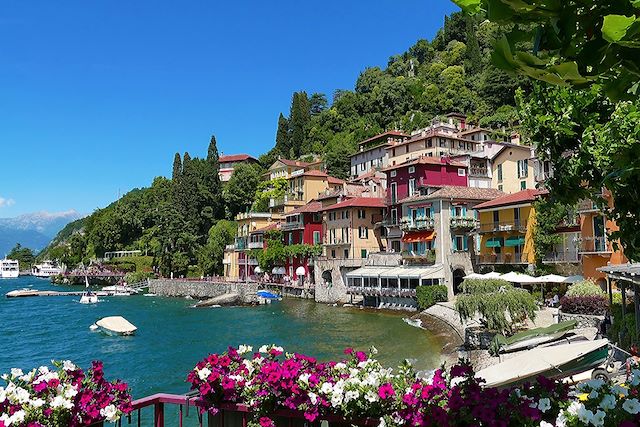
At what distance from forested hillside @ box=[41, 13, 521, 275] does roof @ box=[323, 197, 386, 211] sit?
83.8 ft

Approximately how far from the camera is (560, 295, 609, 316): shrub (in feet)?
85.4

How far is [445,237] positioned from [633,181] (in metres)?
40.2

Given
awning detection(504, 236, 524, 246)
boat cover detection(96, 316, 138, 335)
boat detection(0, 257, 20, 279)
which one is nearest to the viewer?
boat cover detection(96, 316, 138, 335)

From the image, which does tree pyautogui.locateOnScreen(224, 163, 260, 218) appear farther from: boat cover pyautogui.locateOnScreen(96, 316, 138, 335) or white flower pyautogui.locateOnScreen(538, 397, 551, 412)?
white flower pyautogui.locateOnScreen(538, 397, 551, 412)

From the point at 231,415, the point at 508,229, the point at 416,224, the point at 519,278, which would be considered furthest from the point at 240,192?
the point at 231,415

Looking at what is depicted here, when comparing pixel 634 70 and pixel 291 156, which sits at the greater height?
pixel 291 156

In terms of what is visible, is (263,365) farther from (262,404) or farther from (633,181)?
(633,181)

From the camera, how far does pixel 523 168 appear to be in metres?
49.4

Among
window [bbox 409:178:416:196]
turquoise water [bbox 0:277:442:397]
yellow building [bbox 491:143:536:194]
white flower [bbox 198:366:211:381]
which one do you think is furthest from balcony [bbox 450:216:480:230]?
white flower [bbox 198:366:211:381]

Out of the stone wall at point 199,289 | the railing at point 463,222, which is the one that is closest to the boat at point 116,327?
the stone wall at point 199,289

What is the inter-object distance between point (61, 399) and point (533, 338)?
19.3m

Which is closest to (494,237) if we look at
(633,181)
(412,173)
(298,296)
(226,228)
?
(412,173)

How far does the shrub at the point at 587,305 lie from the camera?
2602 cm

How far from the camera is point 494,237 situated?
4241 centimetres
